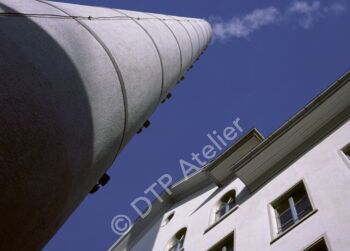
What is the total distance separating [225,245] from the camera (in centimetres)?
1395

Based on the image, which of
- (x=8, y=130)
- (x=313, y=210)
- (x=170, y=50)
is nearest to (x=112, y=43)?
(x=8, y=130)

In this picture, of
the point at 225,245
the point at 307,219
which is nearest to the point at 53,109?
the point at 307,219

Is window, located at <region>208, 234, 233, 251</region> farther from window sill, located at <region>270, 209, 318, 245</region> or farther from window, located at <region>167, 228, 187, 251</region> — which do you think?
window, located at <region>167, 228, 187, 251</region>

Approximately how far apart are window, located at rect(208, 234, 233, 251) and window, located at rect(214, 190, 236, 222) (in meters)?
3.16

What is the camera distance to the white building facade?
10.5 metres

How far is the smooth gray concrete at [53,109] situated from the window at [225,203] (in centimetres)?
1463

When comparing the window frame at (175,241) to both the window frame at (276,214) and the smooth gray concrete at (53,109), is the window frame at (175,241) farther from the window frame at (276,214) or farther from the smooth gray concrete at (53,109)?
the smooth gray concrete at (53,109)

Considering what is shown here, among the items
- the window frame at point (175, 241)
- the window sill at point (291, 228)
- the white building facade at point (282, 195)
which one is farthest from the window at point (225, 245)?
the window frame at point (175, 241)

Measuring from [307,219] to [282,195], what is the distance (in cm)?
290

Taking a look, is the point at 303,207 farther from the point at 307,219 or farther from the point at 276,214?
the point at 307,219

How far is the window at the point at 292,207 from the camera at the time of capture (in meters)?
11.9

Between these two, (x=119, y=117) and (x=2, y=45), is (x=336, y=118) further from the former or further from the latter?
(x=2, y=45)

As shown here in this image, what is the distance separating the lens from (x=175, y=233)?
19766 millimetres

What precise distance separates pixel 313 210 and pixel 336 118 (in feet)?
19.1
